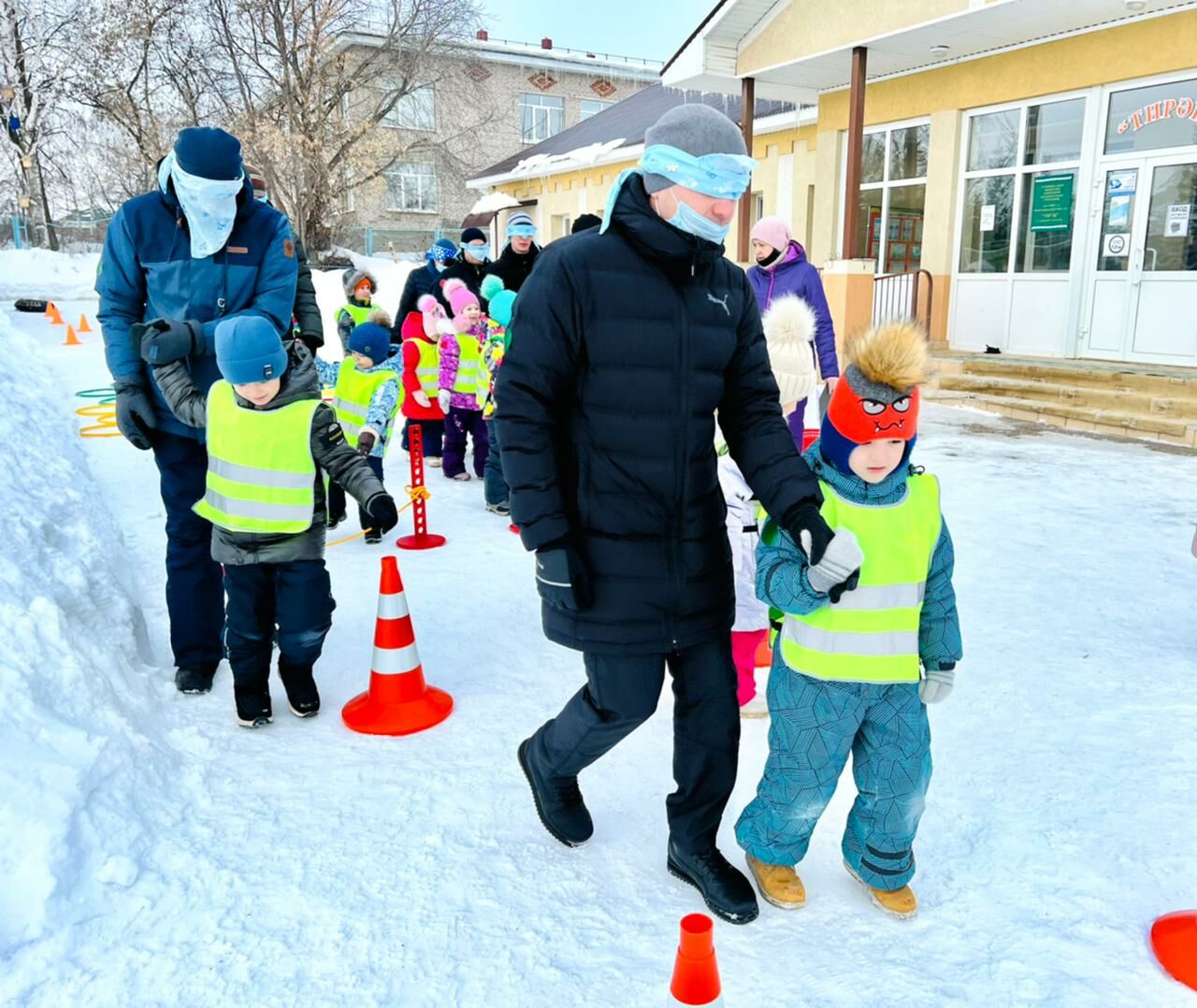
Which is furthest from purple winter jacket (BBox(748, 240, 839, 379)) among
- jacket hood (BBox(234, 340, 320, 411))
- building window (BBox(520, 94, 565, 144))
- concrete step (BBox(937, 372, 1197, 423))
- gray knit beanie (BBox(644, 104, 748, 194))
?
building window (BBox(520, 94, 565, 144))

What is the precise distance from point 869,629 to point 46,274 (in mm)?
31637

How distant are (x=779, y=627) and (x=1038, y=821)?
112 cm

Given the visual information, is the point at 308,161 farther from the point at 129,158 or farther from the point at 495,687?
the point at 495,687

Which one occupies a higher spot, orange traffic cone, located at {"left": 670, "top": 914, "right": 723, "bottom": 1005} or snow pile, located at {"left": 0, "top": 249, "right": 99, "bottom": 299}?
snow pile, located at {"left": 0, "top": 249, "right": 99, "bottom": 299}

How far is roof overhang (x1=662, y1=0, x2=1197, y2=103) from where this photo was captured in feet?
34.2

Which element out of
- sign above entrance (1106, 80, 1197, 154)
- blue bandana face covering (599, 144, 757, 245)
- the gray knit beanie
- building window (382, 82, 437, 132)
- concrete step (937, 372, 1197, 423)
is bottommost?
concrete step (937, 372, 1197, 423)

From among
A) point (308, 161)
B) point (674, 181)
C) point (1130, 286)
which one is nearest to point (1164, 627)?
point (674, 181)

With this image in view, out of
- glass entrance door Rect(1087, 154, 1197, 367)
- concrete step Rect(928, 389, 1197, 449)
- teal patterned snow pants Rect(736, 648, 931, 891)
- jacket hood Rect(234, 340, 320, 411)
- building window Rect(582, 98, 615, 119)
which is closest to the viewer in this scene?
teal patterned snow pants Rect(736, 648, 931, 891)

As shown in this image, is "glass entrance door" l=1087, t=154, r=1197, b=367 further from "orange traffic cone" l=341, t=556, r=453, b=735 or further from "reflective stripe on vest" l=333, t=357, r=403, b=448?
"orange traffic cone" l=341, t=556, r=453, b=735

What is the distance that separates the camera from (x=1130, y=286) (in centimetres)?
1076

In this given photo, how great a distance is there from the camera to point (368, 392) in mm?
5836

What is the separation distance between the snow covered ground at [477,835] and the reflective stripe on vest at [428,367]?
9.86 ft

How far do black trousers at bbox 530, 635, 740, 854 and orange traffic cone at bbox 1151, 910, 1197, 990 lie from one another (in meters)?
1.09

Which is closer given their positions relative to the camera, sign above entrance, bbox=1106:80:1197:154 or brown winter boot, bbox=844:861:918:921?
brown winter boot, bbox=844:861:918:921
